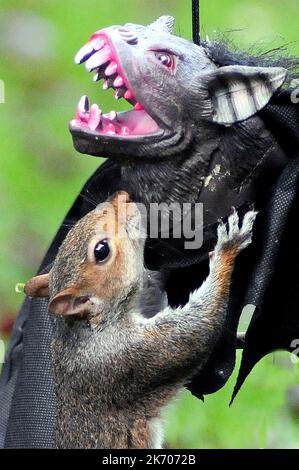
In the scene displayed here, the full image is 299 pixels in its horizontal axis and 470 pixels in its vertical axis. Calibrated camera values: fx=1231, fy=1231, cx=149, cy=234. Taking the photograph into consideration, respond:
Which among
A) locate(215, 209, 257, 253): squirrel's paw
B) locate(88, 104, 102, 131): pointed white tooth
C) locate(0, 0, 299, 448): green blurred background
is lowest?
locate(0, 0, 299, 448): green blurred background

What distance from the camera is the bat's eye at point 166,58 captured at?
2.01 meters

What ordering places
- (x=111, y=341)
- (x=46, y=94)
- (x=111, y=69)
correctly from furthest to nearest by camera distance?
(x=46, y=94) < (x=111, y=341) < (x=111, y=69)

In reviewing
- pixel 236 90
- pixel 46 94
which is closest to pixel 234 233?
pixel 236 90

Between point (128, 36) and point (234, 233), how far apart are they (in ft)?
1.21

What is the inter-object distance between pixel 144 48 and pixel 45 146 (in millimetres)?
2309

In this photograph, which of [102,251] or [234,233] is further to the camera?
[102,251]

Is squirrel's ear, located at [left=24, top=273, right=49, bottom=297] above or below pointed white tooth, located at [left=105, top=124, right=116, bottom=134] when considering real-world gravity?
below

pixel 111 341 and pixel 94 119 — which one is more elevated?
pixel 94 119

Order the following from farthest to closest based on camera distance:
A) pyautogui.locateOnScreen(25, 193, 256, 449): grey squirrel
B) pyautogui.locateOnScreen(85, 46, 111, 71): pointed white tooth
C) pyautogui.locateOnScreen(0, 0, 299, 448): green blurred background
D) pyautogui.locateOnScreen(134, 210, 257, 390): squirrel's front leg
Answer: pyautogui.locateOnScreen(0, 0, 299, 448): green blurred background < pyautogui.locateOnScreen(25, 193, 256, 449): grey squirrel < pyautogui.locateOnScreen(134, 210, 257, 390): squirrel's front leg < pyautogui.locateOnScreen(85, 46, 111, 71): pointed white tooth

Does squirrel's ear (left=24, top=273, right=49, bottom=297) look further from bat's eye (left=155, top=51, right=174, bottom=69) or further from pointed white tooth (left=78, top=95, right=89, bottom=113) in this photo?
bat's eye (left=155, top=51, right=174, bottom=69)

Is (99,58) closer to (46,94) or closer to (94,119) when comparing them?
(94,119)

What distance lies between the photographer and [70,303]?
2189mm

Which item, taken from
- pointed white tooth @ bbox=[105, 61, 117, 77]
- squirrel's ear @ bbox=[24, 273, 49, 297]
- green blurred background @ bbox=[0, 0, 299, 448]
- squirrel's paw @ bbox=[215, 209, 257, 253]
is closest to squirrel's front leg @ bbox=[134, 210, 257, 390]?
squirrel's paw @ bbox=[215, 209, 257, 253]

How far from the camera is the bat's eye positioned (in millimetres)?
2008
